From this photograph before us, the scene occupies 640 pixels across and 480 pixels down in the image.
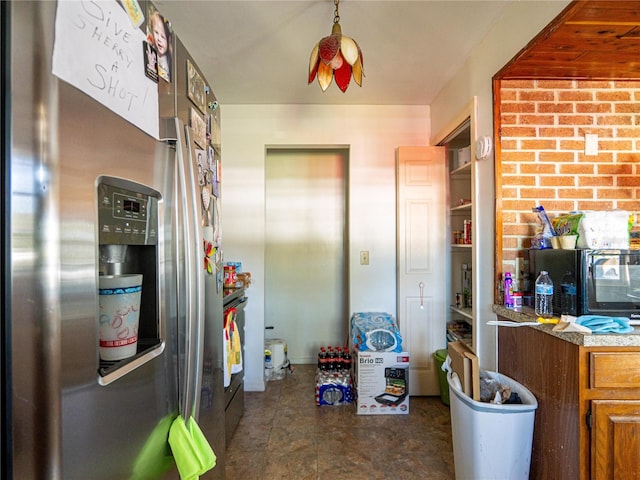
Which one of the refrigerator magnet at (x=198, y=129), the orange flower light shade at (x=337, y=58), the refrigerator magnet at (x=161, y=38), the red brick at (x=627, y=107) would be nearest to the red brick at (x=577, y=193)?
the red brick at (x=627, y=107)

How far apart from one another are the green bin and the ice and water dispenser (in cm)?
227

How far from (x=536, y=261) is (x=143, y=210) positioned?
5.39 ft

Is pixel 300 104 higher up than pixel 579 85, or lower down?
higher up

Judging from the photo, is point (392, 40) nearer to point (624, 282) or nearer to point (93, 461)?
point (624, 282)

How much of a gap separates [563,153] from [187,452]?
203 cm

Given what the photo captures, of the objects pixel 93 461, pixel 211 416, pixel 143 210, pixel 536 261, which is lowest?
pixel 211 416

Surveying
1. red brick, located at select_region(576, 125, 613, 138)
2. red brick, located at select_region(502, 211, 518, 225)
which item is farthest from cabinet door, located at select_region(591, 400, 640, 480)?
red brick, located at select_region(576, 125, 613, 138)

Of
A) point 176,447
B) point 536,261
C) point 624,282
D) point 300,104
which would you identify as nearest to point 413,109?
point 300,104

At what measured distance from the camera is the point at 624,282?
4.31 feet

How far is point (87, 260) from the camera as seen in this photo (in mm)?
532

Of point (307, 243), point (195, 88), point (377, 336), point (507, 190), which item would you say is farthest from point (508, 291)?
point (307, 243)

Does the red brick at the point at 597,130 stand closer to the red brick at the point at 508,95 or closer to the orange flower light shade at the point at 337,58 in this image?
the red brick at the point at 508,95

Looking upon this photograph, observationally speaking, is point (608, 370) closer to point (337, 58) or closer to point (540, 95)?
point (540, 95)

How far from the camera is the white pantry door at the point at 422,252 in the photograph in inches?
104
